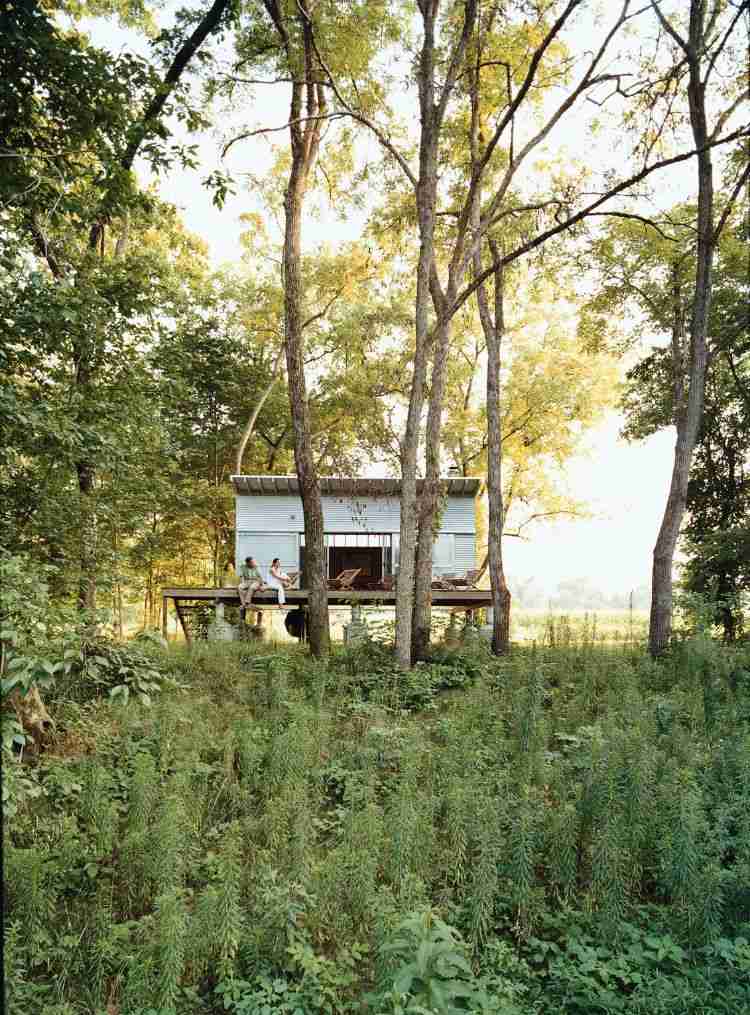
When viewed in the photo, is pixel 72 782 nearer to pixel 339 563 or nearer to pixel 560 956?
pixel 560 956

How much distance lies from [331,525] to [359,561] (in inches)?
129

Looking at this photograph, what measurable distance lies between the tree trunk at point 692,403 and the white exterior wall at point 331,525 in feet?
23.8

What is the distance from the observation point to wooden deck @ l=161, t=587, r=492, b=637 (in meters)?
13.6

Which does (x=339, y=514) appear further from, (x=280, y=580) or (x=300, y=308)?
(x=300, y=308)

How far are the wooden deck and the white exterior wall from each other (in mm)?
2417

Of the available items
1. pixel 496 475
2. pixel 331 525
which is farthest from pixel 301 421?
pixel 331 525

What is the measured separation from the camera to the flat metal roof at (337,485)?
1673 cm

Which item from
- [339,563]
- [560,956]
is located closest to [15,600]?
[560,956]

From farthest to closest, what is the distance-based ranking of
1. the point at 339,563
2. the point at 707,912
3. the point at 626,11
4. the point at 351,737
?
the point at 339,563 → the point at 626,11 → the point at 351,737 → the point at 707,912

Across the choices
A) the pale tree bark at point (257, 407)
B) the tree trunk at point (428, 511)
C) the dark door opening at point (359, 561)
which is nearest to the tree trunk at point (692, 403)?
the tree trunk at point (428, 511)

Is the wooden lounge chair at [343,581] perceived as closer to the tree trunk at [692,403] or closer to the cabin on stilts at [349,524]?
the cabin on stilts at [349,524]

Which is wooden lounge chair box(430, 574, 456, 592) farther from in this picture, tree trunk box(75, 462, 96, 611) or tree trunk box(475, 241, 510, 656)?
tree trunk box(75, 462, 96, 611)

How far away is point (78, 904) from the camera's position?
430cm

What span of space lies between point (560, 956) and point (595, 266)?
12.7m
